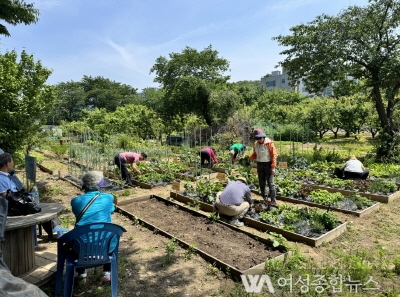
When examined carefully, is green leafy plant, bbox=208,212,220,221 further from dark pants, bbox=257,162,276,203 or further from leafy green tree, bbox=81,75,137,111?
leafy green tree, bbox=81,75,137,111

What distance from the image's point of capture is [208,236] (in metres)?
4.88

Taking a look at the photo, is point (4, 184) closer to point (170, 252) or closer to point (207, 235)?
point (170, 252)

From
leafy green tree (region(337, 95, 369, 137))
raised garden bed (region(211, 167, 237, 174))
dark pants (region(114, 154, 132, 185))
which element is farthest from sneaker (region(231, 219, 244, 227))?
leafy green tree (region(337, 95, 369, 137))

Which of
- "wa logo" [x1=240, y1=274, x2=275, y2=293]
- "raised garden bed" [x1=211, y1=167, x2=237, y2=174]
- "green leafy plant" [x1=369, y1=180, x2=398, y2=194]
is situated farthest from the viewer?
"raised garden bed" [x1=211, y1=167, x2=237, y2=174]

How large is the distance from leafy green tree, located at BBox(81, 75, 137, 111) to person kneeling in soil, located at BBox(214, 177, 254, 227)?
48252 mm

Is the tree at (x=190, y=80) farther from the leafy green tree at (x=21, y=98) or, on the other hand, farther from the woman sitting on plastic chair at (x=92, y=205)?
the woman sitting on plastic chair at (x=92, y=205)

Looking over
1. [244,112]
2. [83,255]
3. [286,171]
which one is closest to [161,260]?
[83,255]

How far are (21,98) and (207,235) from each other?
5464mm

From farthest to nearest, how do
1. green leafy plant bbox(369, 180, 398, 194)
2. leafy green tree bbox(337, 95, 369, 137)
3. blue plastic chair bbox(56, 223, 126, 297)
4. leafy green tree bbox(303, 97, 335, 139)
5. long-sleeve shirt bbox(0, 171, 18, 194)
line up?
leafy green tree bbox(303, 97, 335, 139)
leafy green tree bbox(337, 95, 369, 137)
green leafy plant bbox(369, 180, 398, 194)
long-sleeve shirt bbox(0, 171, 18, 194)
blue plastic chair bbox(56, 223, 126, 297)

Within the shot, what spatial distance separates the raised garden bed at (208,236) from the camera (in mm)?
3938

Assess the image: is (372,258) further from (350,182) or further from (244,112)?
(244,112)

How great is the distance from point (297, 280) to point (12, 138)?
6801mm

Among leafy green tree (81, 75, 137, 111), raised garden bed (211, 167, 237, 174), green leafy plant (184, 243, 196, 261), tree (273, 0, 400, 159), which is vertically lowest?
green leafy plant (184, 243, 196, 261)

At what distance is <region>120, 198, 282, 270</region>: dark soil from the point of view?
409 cm
